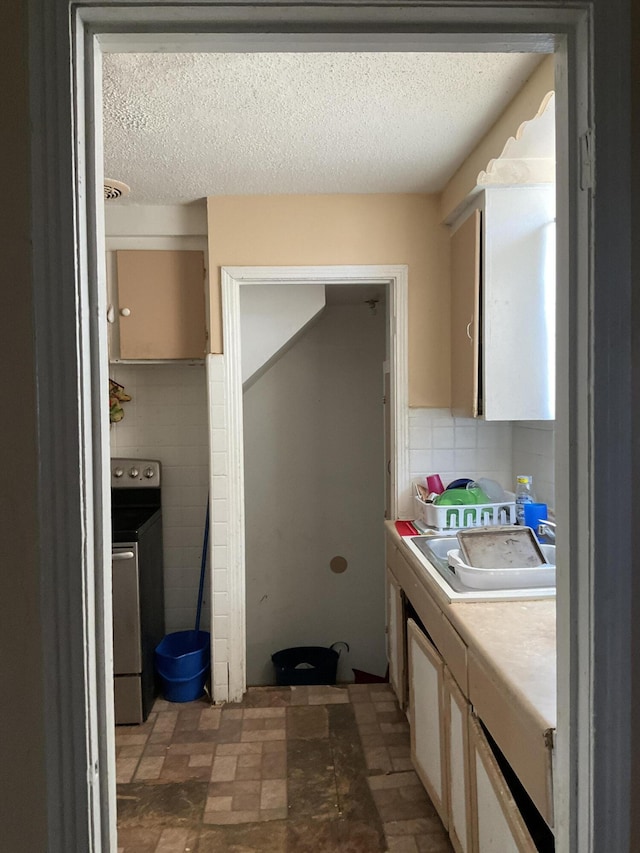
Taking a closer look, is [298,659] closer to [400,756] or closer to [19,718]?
[400,756]

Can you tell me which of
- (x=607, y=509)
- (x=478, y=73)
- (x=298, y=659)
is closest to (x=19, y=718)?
(x=607, y=509)

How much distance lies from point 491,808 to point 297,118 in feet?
7.03

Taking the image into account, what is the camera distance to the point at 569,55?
0.88 meters

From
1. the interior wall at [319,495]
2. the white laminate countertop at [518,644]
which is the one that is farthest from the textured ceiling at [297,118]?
the white laminate countertop at [518,644]

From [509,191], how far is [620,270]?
1.73 m

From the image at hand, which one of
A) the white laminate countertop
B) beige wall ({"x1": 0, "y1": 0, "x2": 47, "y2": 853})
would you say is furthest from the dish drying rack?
beige wall ({"x1": 0, "y1": 0, "x2": 47, "y2": 853})

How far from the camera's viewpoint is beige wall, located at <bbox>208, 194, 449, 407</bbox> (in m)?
2.94

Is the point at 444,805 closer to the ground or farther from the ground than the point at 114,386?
closer to the ground

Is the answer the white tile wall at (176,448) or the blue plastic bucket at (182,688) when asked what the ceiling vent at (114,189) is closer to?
the white tile wall at (176,448)

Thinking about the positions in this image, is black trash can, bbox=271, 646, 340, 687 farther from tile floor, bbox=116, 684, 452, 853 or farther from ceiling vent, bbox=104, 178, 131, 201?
ceiling vent, bbox=104, 178, 131, 201

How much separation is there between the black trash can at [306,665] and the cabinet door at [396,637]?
642mm

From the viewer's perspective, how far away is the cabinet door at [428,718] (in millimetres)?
1904

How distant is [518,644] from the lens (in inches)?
59.2

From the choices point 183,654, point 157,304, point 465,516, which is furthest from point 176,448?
point 465,516
